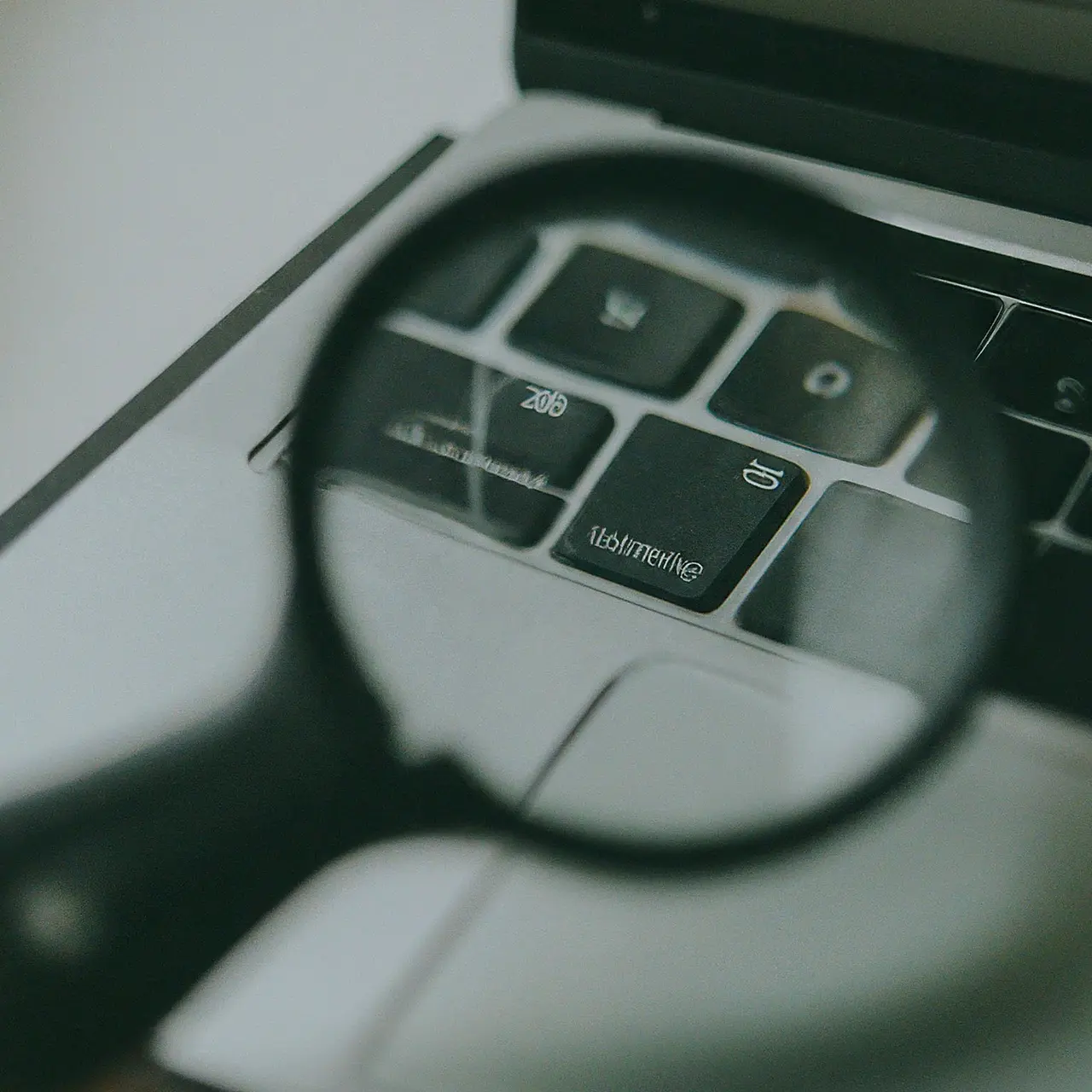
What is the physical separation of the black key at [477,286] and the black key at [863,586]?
0.10 meters

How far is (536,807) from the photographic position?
0.26 m

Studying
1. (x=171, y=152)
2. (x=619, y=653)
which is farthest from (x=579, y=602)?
(x=171, y=152)

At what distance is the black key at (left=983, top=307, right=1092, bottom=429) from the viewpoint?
30 centimetres

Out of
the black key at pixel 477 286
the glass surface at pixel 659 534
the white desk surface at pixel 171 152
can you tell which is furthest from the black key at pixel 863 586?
the white desk surface at pixel 171 152

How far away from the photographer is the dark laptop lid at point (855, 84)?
13.3 inches

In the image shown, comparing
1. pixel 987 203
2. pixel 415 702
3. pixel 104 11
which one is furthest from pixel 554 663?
pixel 104 11

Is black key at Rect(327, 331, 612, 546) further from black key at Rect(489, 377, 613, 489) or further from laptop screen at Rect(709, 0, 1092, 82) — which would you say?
laptop screen at Rect(709, 0, 1092, 82)

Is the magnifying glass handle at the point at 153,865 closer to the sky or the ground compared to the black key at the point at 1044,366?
closer to the ground

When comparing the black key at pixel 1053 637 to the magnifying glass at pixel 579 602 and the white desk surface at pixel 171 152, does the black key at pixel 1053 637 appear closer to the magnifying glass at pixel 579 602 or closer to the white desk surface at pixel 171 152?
the magnifying glass at pixel 579 602

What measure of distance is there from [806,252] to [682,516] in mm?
66

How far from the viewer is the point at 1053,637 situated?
27cm

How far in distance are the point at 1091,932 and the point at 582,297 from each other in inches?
7.8

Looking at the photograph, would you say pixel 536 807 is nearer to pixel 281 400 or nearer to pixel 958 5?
pixel 281 400

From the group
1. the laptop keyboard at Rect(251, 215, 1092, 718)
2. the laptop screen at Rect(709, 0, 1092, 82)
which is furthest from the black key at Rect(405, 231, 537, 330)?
the laptop screen at Rect(709, 0, 1092, 82)
